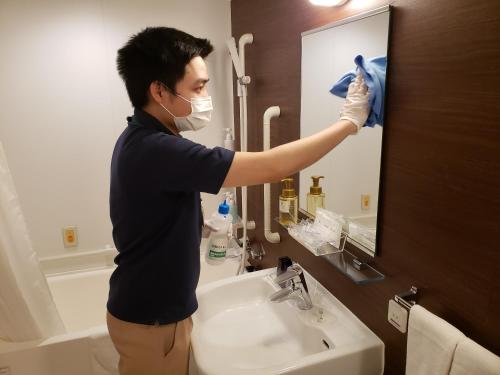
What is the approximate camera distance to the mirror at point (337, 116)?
3.23 feet

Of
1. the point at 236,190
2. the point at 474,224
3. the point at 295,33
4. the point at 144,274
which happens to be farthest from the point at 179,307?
the point at 236,190

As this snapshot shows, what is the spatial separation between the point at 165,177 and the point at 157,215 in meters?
0.13

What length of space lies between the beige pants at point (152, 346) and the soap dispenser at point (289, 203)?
0.54 m

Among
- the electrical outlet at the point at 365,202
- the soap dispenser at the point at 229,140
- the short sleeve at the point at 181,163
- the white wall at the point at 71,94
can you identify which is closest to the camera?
the short sleeve at the point at 181,163

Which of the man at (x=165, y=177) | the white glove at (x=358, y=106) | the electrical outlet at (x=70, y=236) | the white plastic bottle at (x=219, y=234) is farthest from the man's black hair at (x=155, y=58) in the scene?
the electrical outlet at (x=70, y=236)

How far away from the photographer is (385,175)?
975 mm

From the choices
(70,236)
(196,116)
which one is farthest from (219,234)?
(70,236)

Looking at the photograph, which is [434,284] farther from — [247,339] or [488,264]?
[247,339]

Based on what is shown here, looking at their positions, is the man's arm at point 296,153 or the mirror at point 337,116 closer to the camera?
the man's arm at point 296,153

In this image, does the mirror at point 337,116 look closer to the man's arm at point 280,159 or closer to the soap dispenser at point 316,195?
the soap dispenser at point 316,195

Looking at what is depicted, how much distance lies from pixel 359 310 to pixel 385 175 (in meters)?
0.45

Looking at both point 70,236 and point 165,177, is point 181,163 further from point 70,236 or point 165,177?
point 70,236

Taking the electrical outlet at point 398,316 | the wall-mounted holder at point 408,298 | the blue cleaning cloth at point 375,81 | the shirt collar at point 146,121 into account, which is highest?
the blue cleaning cloth at point 375,81

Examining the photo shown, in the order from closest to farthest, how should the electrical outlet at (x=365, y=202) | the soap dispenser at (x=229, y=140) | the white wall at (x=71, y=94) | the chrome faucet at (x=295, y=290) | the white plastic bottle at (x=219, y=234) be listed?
the electrical outlet at (x=365, y=202)
the chrome faucet at (x=295, y=290)
the white plastic bottle at (x=219, y=234)
the white wall at (x=71, y=94)
the soap dispenser at (x=229, y=140)
